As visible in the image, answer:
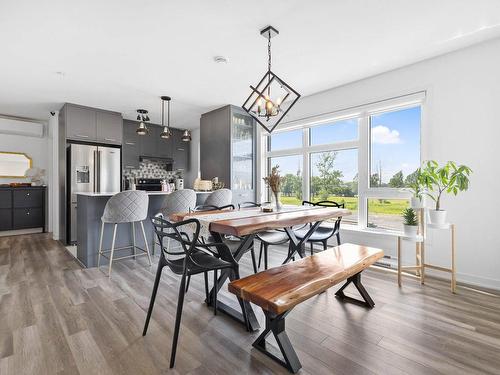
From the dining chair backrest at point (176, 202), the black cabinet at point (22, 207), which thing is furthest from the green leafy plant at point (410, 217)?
the black cabinet at point (22, 207)

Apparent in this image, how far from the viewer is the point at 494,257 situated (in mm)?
2625

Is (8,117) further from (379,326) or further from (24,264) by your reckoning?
(379,326)

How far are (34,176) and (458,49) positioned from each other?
309 inches

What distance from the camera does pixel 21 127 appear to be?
5.38 metres

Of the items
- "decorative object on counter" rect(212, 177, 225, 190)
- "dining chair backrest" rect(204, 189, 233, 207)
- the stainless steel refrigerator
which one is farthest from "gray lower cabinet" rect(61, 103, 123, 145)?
"dining chair backrest" rect(204, 189, 233, 207)

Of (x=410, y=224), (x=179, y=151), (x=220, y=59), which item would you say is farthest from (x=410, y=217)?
(x=179, y=151)

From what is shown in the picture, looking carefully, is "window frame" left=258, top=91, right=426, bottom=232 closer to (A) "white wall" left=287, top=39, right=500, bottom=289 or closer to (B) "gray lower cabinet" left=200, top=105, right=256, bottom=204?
(A) "white wall" left=287, top=39, right=500, bottom=289

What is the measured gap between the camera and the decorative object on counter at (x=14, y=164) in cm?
542

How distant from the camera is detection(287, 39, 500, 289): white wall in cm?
264

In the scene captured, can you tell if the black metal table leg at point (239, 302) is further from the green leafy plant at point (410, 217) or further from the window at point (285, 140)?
the window at point (285, 140)

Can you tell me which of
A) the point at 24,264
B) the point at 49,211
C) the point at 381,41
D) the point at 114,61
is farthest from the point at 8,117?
the point at 381,41

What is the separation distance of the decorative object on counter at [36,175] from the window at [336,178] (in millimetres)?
6006

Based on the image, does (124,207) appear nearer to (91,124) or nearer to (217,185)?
(217,185)

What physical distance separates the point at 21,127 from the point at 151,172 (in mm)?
2721
